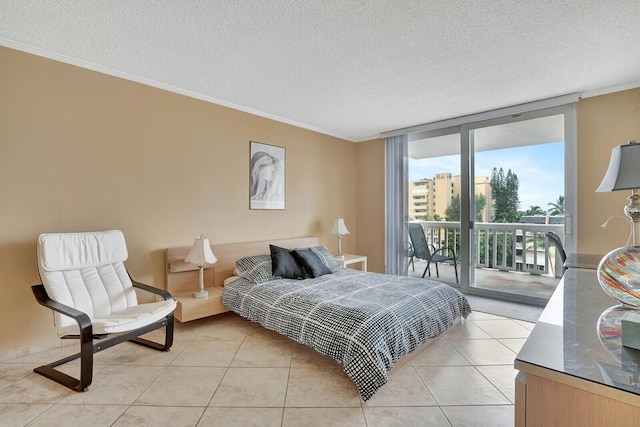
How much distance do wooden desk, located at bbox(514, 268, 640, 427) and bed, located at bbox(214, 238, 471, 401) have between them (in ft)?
3.91

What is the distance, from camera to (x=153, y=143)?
3100 mm

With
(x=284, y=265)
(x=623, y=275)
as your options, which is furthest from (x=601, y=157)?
(x=284, y=265)

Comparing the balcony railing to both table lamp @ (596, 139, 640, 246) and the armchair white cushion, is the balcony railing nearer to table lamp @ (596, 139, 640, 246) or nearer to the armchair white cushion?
table lamp @ (596, 139, 640, 246)

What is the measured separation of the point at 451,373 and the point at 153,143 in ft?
11.3

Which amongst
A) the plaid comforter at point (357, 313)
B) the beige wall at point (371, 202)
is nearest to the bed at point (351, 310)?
the plaid comforter at point (357, 313)

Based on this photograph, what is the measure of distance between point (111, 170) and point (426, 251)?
4.23 m

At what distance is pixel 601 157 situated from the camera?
10.8 ft

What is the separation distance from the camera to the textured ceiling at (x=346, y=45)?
6.47 ft

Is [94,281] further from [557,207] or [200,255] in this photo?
[557,207]

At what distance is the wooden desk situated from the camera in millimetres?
664

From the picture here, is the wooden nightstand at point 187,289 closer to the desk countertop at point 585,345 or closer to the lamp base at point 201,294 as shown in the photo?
the lamp base at point 201,294

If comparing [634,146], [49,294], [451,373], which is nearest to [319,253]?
[451,373]

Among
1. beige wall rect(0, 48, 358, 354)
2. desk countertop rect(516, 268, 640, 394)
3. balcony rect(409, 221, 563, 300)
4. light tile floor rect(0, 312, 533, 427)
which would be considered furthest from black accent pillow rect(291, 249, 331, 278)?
desk countertop rect(516, 268, 640, 394)

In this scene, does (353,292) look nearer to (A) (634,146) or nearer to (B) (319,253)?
(B) (319,253)
